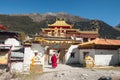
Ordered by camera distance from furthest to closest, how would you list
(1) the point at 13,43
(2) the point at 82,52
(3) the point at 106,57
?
(2) the point at 82,52 < (3) the point at 106,57 < (1) the point at 13,43

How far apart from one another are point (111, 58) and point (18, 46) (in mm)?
11897

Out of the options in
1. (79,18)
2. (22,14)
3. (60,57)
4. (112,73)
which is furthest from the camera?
(79,18)

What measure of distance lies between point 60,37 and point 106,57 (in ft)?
28.5

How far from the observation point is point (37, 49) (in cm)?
2764

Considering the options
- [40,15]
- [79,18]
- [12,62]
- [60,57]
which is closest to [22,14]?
[40,15]

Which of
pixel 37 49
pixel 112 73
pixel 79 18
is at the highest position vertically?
pixel 79 18

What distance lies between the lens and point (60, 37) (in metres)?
35.9

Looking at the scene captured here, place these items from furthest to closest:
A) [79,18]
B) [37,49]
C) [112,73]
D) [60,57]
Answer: [79,18]
[60,57]
[37,49]
[112,73]

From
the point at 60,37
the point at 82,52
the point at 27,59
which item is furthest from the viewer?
the point at 60,37

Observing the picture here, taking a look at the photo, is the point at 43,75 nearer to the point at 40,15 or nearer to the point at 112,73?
the point at 112,73

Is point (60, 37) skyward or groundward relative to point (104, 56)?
skyward

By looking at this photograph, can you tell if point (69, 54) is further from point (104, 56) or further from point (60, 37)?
point (104, 56)

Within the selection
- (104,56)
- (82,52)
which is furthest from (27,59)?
(104,56)

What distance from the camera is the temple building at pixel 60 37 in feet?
105
